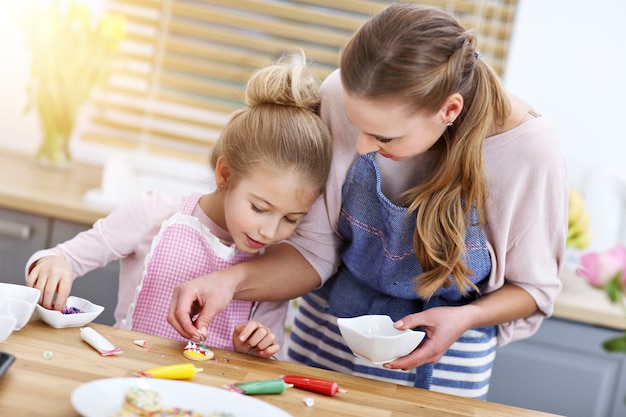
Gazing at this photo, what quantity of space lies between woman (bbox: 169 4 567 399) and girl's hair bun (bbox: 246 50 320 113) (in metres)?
0.04

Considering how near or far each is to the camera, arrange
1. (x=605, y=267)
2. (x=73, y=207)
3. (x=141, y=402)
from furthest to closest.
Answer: (x=73, y=207)
(x=141, y=402)
(x=605, y=267)

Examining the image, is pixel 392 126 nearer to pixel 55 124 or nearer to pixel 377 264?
pixel 377 264

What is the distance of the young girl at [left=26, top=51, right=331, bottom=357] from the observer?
153 cm

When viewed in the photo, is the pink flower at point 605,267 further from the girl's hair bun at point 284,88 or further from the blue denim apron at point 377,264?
the girl's hair bun at point 284,88

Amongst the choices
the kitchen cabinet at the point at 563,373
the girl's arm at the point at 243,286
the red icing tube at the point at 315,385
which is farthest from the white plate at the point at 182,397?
the kitchen cabinet at the point at 563,373

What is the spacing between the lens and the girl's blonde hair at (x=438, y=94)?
129 centimetres

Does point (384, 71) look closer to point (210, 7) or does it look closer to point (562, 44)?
point (562, 44)

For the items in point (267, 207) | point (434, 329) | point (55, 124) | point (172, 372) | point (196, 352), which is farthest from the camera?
point (55, 124)

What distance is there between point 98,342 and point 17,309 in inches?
4.8

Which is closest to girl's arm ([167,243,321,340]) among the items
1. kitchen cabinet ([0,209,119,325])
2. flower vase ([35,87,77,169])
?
kitchen cabinet ([0,209,119,325])

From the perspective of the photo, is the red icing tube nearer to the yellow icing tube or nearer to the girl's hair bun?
the yellow icing tube

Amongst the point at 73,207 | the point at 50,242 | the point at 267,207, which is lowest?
the point at 50,242

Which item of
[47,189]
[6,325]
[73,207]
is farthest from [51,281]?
[47,189]

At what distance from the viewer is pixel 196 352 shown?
125cm
